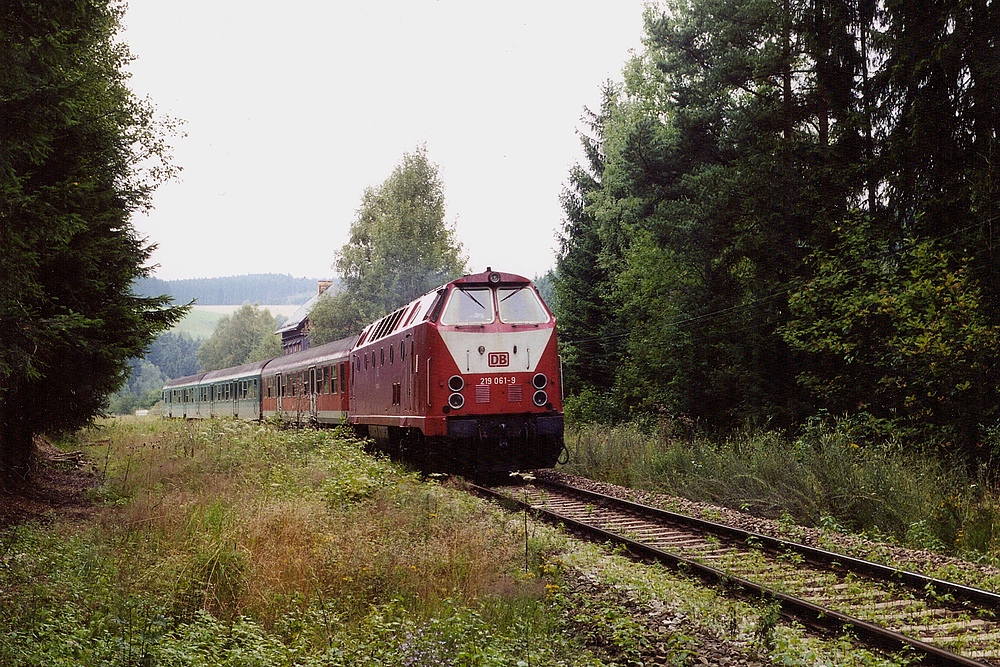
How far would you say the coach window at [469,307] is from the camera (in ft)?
45.9

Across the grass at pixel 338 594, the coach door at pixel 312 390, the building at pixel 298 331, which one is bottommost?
the grass at pixel 338 594

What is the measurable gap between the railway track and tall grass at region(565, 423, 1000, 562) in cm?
184

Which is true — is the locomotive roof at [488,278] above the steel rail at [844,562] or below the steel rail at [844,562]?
above

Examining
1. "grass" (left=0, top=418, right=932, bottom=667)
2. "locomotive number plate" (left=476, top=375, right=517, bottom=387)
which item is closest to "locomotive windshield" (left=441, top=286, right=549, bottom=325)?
"locomotive number plate" (left=476, top=375, right=517, bottom=387)

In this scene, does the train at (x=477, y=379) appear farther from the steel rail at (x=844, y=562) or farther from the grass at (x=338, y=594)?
the grass at (x=338, y=594)

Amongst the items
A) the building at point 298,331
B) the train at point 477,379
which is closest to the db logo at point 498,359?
the train at point 477,379

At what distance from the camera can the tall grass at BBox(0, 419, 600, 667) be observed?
5.61m

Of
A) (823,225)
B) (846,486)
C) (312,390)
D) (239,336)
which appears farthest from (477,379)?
(239,336)

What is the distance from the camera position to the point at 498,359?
1401 cm

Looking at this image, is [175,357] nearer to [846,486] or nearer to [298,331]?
[298,331]

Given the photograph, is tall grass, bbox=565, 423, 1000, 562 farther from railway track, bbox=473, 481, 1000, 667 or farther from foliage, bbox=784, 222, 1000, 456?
railway track, bbox=473, 481, 1000, 667

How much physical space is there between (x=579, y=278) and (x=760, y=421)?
14.4 meters

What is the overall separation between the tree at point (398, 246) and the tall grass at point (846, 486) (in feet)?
107

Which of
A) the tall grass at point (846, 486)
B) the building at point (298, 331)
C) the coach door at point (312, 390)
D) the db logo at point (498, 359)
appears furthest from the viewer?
the building at point (298, 331)
